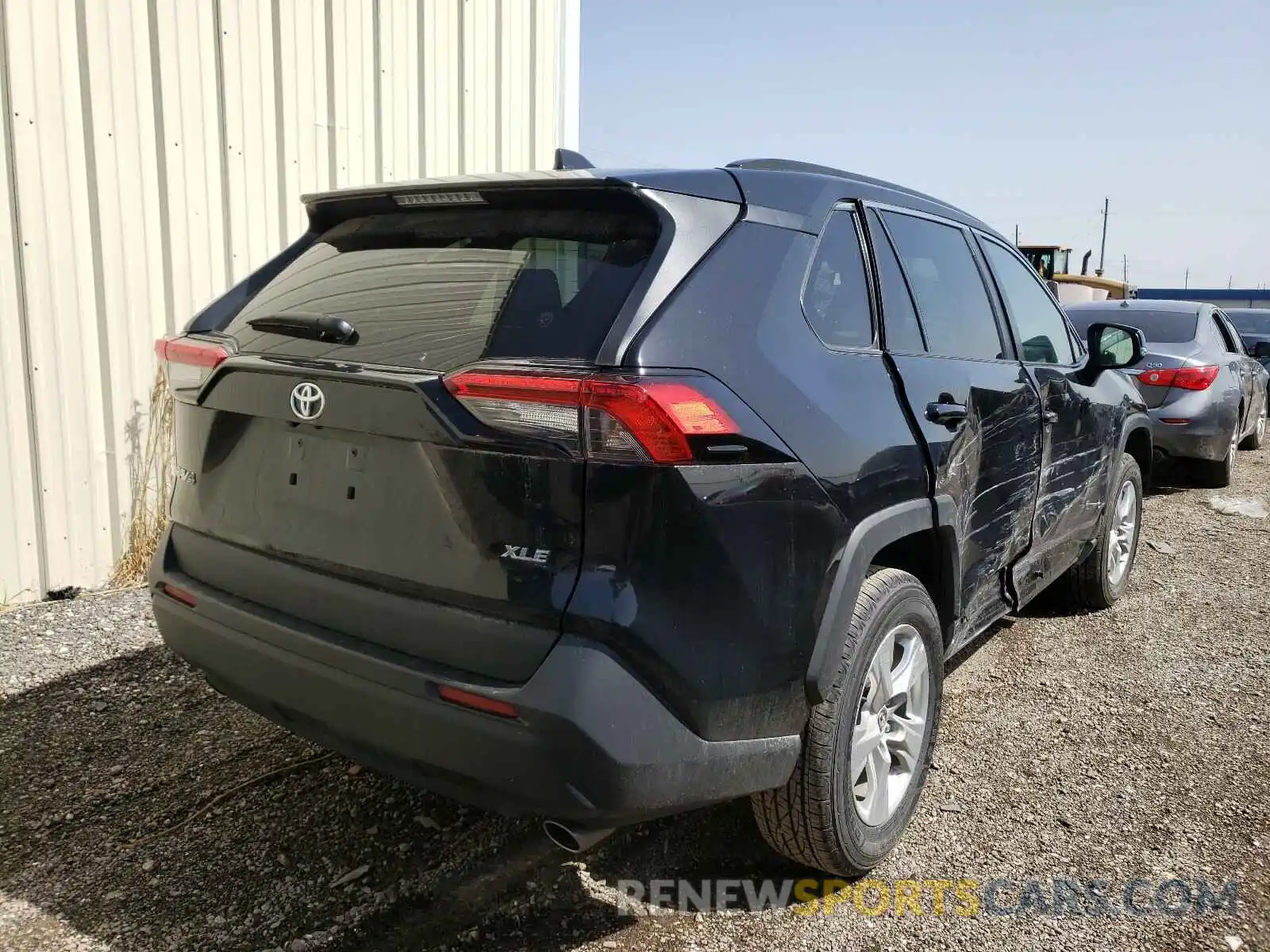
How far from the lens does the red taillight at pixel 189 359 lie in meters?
2.43

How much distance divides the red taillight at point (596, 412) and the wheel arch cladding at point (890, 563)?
23.7 inches

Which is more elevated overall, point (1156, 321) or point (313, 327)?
point (313, 327)

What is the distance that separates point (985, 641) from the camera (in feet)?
15.0

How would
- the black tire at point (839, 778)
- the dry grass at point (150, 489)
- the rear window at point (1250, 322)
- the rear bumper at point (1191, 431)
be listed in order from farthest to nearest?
the rear window at point (1250, 322) < the rear bumper at point (1191, 431) < the dry grass at point (150, 489) < the black tire at point (839, 778)

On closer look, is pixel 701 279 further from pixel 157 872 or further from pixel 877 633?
pixel 157 872

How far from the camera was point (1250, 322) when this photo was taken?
16.1m

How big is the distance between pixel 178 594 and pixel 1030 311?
3378mm

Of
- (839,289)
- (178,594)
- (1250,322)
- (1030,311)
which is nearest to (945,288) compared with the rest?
(839,289)

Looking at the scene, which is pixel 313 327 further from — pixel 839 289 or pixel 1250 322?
pixel 1250 322

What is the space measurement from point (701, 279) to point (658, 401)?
1.16 ft

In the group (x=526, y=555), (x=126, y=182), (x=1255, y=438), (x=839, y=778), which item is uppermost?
(x=126, y=182)

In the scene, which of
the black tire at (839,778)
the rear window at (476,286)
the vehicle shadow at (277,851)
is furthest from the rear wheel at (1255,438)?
the rear window at (476,286)

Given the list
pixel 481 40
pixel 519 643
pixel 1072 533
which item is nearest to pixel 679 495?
pixel 519 643

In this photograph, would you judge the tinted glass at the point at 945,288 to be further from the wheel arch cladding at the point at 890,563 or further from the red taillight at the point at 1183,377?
the red taillight at the point at 1183,377
